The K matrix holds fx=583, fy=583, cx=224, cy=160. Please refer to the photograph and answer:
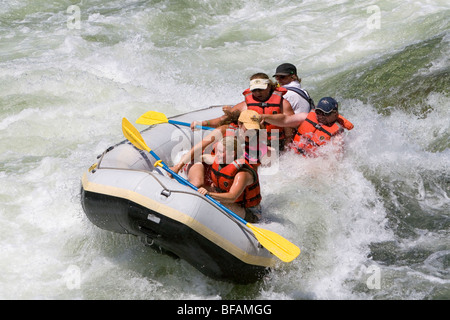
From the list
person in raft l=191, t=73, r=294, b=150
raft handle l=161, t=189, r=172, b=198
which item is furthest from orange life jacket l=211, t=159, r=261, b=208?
person in raft l=191, t=73, r=294, b=150

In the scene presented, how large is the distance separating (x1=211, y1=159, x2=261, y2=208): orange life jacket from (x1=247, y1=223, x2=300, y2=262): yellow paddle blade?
0.86ft

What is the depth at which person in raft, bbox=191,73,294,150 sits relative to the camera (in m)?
4.82

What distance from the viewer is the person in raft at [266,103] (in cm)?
482

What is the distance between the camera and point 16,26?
980 cm

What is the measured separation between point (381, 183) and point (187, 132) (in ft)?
5.87

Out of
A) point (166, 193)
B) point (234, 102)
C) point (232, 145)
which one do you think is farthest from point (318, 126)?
point (234, 102)

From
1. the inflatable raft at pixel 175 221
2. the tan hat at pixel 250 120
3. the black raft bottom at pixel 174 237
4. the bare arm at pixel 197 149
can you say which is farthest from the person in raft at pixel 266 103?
the black raft bottom at pixel 174 237

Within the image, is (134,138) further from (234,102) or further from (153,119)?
(234,102)

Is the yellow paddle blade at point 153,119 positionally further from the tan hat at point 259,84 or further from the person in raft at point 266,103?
the tan hat at point 259,84

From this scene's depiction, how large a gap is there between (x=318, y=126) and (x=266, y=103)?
48 cm

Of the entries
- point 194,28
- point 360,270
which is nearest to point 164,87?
point 194,28

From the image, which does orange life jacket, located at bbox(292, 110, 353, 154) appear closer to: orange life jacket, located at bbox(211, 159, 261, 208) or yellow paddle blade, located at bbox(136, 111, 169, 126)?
orange life jacket, located at bbox(211, 159, 261, 208)

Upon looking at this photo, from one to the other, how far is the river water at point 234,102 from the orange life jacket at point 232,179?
0.37 meters

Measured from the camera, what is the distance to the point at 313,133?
4949 mm
